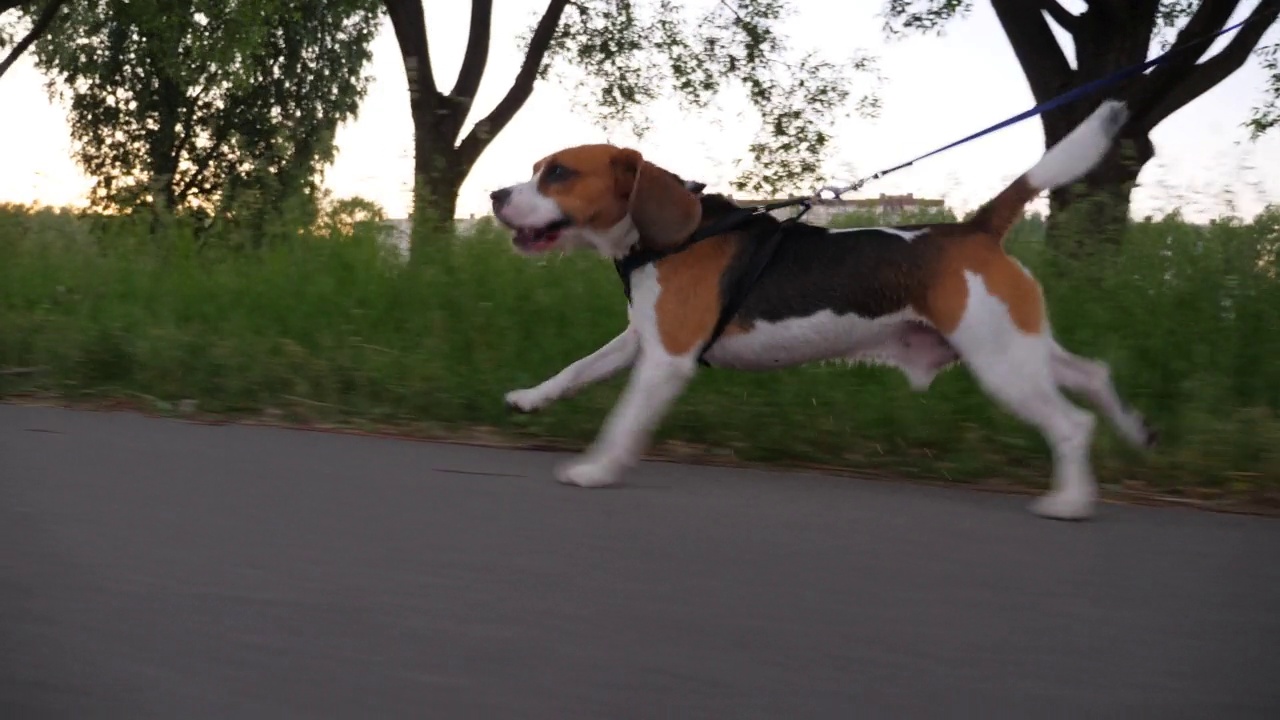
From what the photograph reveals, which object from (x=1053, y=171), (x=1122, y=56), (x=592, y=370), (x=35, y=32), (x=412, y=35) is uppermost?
(x=35, y=32)

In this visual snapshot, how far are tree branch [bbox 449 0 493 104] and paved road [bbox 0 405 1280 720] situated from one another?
12.6 meters

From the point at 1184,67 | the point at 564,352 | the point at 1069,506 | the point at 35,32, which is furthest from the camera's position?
the point at 35,32

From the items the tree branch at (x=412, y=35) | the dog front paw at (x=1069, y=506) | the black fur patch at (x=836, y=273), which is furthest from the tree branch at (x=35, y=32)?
the dog front paw at (x=1069, y=506)

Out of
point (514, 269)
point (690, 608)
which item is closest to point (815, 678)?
point (690, 608)

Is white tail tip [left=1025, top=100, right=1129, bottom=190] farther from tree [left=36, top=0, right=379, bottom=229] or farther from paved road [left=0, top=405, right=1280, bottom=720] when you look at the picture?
tree [left=36, top=0, right=379, bottom=229]

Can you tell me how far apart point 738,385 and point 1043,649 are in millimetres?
3678

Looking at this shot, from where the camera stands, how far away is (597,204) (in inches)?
205

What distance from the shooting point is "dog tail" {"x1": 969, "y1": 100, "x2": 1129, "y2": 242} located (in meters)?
5.15

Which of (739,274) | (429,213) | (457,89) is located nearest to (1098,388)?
(739,274)

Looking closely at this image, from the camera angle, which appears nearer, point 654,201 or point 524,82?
point 654,201

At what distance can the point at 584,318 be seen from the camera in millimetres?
7656

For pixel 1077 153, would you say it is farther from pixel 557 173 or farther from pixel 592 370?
pixel 592 370

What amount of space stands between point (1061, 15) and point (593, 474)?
10.3 metres

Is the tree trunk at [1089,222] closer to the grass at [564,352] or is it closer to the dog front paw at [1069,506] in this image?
the grass at [564,352]
